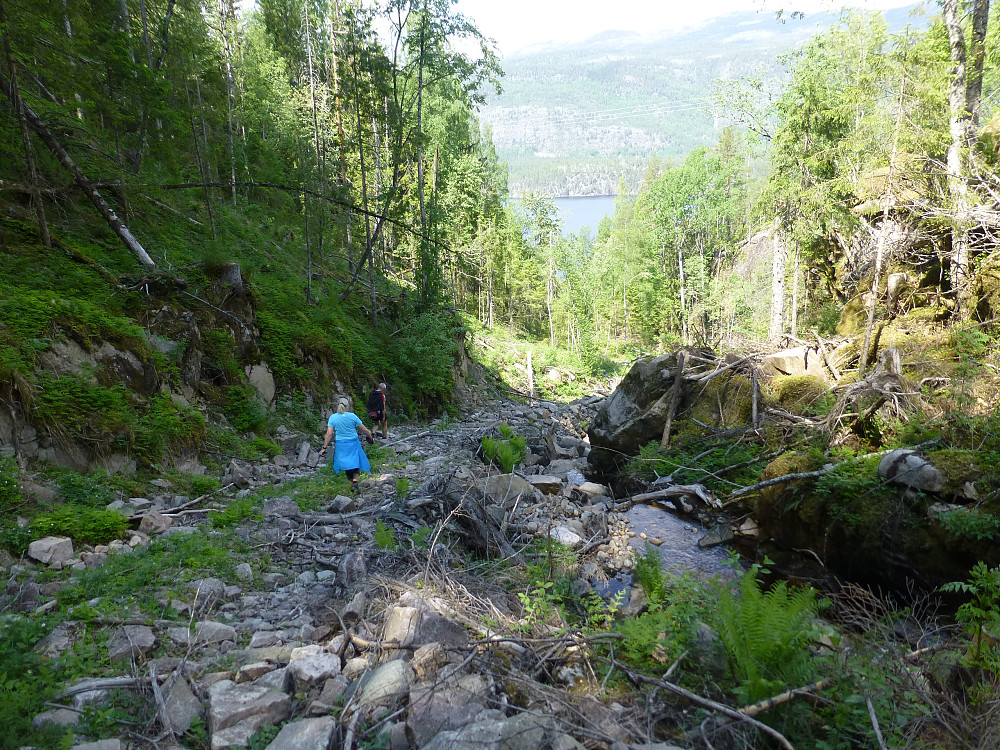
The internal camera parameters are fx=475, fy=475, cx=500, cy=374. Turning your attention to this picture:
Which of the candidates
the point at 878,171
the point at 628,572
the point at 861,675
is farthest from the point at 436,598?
the point at 878,171

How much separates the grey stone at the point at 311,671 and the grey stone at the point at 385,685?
10.0 inches

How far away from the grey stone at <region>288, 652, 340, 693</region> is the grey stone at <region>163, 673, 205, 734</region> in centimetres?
50

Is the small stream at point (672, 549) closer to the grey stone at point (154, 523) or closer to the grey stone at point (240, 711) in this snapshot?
the grey stone at point (240, 711)

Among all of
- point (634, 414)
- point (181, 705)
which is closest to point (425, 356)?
point (634, 414)

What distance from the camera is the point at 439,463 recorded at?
8977 millimetres

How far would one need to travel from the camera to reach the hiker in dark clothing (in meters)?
11.6

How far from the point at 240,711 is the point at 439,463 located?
248 inches

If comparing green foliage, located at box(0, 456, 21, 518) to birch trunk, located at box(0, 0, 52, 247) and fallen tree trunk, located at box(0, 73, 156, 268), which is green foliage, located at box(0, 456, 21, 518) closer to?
birch trunk, located at box(0, 0, 52, 247)

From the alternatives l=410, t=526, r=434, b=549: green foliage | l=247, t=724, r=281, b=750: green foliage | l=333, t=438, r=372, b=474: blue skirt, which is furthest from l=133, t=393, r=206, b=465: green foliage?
l=247, t=724, r=281, b=750: green foliage

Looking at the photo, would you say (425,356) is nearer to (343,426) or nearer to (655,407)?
(655,407)

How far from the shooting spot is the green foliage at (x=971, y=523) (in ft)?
15.4

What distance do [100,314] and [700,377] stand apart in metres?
10.9

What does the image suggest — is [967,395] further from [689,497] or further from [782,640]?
[782,640]

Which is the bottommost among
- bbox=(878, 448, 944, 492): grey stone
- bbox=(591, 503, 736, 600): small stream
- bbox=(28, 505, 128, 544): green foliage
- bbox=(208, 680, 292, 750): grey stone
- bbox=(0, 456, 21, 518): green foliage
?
bbox=(591, 503, 736, 600): small stream
